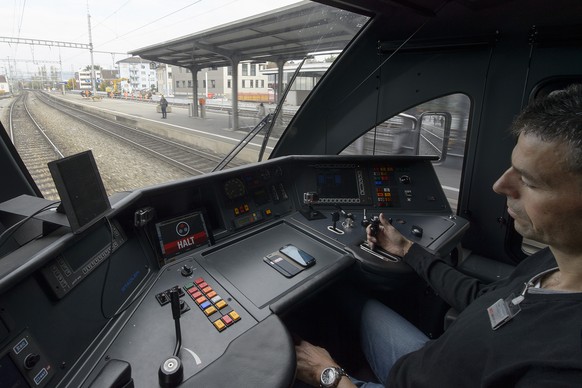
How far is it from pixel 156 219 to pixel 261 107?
1063mm

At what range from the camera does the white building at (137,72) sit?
6.85 feet

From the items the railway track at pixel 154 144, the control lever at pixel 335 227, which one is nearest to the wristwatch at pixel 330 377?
the control lever at pixel 335 227

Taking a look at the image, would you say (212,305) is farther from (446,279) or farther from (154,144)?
(154,144)

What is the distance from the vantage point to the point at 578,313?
697mm

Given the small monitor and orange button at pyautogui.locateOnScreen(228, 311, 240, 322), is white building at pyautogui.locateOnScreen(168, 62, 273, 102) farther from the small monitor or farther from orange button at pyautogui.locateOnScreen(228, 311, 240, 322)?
orange button at pyautogui.locateOnScreen(228, 311, 240, 322)

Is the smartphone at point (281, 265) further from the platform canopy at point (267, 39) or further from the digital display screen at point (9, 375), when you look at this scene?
the platform canopy at point (267, 39)

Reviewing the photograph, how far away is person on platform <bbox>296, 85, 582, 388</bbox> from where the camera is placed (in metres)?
0.68

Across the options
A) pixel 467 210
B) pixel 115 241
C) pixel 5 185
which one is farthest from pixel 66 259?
pixel 467 210

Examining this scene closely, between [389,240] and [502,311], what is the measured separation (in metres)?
0.87

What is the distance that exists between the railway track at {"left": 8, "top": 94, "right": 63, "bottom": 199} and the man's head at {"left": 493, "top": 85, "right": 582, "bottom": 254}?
1.92 metres

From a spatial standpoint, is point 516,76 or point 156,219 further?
point 516,76

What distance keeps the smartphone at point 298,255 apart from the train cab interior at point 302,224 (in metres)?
0.01

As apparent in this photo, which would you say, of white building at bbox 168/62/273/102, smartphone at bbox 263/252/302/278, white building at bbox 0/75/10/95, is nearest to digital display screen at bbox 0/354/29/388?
smartphone at bbox 263/252/302/278

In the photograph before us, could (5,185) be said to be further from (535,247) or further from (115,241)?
(535,247)
